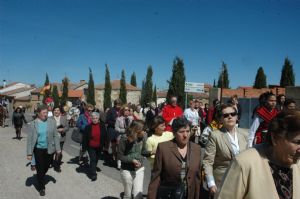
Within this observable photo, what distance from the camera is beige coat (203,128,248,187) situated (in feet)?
12.6

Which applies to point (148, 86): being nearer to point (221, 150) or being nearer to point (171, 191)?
point (221, 150)

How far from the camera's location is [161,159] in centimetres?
387

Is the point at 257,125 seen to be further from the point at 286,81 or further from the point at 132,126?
the point at 286,81

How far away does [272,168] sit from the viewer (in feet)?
6.37

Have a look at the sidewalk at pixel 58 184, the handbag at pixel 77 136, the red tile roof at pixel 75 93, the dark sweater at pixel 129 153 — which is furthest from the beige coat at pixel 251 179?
the red tile roof at pixel 75 93

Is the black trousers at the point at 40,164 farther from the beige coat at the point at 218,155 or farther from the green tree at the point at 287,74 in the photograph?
the green tree at the point at 287,74

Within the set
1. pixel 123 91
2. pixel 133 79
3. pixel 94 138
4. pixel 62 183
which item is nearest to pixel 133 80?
pixel 133 79

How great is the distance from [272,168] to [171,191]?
6.58 feet

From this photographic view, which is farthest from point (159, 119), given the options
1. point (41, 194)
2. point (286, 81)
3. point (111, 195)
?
point (286, 81)

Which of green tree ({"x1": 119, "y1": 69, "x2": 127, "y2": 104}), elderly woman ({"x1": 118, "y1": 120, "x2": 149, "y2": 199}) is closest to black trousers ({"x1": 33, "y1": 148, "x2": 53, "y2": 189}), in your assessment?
elderly woman ({"x1": 118, "y1": 120, "x2": 149, "y2": 199})

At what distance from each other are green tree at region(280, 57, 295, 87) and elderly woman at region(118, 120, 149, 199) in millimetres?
45421

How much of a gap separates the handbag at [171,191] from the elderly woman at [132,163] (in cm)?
139

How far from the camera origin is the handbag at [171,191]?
12.2 feet

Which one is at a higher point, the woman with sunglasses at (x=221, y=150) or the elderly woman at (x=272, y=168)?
the elderly woman at (x=272, y=168)
